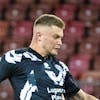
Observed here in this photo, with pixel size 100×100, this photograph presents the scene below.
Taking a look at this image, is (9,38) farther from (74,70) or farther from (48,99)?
(48,99)

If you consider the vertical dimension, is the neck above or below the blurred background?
above

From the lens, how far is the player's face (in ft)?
13.3

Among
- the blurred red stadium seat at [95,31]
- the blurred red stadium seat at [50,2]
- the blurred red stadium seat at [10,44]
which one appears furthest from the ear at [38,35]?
the blurred red stadium seat at [50,2]

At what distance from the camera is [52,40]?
13.3ft

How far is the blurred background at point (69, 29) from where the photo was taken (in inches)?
362

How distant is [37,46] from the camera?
4.09 metres

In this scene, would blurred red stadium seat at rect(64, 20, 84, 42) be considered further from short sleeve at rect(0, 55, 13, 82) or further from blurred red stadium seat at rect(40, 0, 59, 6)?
short sleeve at rect(0, 55, 13, 82)

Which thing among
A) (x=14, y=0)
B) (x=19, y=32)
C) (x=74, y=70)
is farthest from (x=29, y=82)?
(x=14, y=0)

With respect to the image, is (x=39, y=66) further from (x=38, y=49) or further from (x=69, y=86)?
(x=69, y=86)

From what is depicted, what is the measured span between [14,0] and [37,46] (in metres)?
6.42

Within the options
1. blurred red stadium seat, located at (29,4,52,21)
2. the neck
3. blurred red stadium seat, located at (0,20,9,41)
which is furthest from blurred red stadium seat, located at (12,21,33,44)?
the neck

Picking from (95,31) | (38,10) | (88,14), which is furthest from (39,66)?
(88,14)

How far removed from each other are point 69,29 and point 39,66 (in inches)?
231

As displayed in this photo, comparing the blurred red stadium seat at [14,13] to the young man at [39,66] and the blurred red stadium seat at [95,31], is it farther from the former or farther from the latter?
the young man at [39,66]
